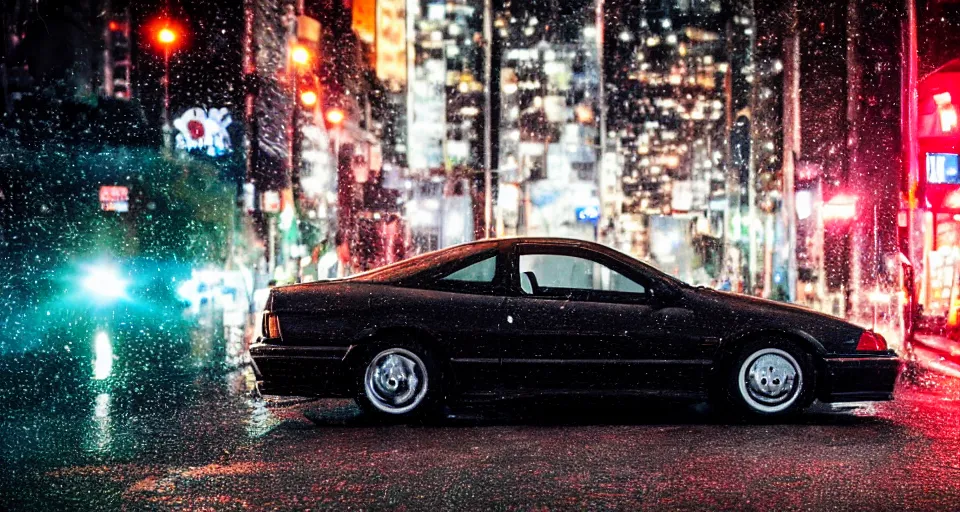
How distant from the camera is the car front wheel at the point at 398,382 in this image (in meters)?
6.04

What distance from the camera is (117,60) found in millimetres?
32438

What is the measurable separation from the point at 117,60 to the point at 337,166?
2898cm

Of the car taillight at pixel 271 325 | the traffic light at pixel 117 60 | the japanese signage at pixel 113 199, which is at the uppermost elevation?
the traffic light at pixel 117 60

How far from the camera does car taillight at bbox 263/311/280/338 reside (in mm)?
6036

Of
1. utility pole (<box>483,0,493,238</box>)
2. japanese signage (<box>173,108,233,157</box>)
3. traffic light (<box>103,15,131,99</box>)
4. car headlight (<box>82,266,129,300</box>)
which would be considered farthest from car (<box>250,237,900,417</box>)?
utility pole (<box>483,0,493,238</box>)

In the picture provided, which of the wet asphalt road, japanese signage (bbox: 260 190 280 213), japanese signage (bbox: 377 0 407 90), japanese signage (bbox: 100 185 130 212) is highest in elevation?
japanese signage (bbox: 377 0 407 90)

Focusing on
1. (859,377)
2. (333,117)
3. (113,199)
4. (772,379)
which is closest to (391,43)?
(333,117)

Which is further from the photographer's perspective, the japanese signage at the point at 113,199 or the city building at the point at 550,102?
the city building at the point at 550,102

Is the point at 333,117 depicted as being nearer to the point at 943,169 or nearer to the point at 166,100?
the point at 166,100

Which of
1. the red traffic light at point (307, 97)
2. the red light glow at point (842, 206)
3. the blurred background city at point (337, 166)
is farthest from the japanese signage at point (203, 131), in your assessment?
the red light glow at point (842, 206)

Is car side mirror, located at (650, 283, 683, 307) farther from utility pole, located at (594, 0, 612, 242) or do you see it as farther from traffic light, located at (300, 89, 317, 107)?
utility pole, located at (594, 0, 612, 242)

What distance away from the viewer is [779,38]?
4453 cm

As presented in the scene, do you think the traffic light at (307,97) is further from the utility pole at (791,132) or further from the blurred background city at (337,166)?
the utility pole at (791,132)

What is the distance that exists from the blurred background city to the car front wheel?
18.3 feet
